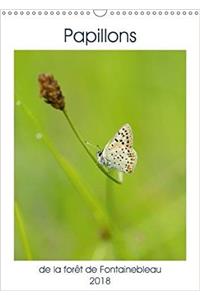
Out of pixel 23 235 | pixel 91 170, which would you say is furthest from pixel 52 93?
pixel 23 235

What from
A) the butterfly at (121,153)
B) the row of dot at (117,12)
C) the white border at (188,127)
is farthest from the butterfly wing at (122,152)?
the row of dot at (117,12)

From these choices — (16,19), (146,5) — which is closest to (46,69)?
(16,19)

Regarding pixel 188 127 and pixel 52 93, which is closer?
pixel 52 93

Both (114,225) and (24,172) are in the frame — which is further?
(24,172)

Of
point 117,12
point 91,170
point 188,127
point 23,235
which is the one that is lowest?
point 23,235

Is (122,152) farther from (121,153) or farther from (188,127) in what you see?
(188,127)

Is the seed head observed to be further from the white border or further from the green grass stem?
the green grass stem
